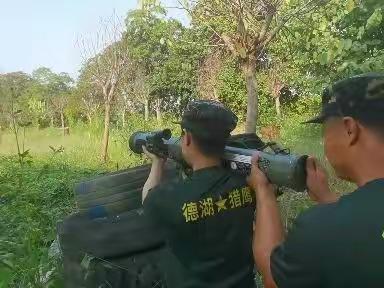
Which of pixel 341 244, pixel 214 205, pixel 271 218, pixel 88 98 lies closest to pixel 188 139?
pixel 214 205

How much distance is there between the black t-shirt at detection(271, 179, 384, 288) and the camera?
1.21 meters

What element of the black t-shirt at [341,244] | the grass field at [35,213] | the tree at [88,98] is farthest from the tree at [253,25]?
the tree at [88,98]

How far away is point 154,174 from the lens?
2373 millimetres

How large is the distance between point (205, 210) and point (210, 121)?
318 mm

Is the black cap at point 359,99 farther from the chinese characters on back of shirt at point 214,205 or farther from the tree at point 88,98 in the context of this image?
the tree at point 88,98

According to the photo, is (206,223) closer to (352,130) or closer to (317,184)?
(317,184)

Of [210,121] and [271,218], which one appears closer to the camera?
[271,218]

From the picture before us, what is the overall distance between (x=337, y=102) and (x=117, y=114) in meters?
18.2

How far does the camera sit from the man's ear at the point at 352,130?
1312mm

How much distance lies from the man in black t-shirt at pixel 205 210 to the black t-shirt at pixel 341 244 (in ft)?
2.45

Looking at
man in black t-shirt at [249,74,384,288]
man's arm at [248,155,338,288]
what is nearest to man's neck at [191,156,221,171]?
man's arm at [248,155,338,288]

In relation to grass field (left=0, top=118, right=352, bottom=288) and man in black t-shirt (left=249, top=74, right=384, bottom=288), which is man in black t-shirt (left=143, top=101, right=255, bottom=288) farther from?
grass field (left=0, top=118, right=352, bottom=288)

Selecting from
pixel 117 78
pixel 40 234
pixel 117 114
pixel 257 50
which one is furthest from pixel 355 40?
pixel 117 114

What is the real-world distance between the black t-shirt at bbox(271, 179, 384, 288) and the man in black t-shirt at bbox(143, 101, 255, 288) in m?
0.75
